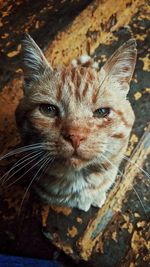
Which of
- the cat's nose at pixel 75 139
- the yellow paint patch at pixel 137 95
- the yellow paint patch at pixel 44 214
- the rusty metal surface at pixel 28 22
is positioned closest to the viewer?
the cat's nose at pixel 75 139

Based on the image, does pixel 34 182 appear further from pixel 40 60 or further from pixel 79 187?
pixel 40 60

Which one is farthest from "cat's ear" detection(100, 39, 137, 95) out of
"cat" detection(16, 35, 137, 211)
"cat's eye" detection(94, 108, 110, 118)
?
"cat's eye" detection(94, 108, 110, 118)

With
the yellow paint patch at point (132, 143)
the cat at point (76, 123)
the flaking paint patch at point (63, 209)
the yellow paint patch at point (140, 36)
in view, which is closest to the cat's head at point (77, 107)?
the cat at point (76, 123)

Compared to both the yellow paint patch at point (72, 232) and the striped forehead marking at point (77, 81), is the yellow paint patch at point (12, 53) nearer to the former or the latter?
the striped forehead marking at point (77, 81)

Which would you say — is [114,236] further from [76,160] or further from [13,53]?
[13,53]

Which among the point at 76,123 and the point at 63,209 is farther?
the point at 63,209

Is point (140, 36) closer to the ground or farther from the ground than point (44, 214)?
farther from the ground

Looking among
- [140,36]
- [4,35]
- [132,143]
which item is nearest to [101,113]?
[132,143]
